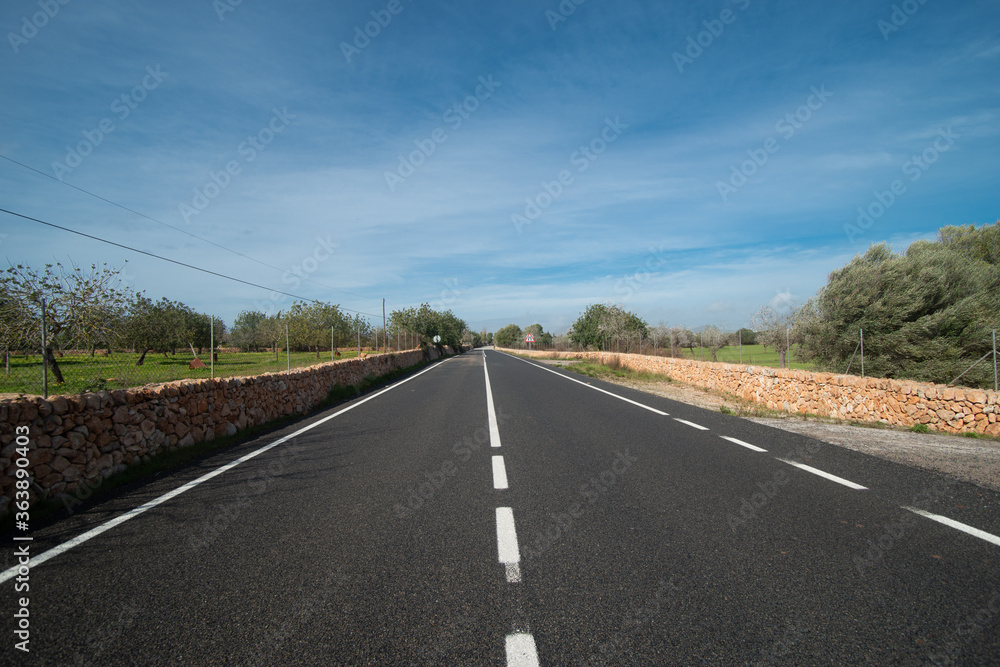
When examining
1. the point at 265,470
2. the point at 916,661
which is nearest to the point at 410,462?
the point at 265,470

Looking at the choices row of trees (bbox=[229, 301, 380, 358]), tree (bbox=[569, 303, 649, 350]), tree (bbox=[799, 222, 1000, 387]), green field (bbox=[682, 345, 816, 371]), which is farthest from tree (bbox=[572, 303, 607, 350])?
tree (bbox=[799, 222, 1000, 387])

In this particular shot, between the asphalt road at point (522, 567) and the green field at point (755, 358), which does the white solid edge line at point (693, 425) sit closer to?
the asphalt road at point (522, 567)

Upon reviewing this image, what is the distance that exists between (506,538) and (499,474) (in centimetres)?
205

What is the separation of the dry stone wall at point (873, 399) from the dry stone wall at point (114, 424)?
1233cm

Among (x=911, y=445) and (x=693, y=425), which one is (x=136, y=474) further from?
(x=911, y=445)

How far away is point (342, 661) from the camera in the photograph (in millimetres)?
2545

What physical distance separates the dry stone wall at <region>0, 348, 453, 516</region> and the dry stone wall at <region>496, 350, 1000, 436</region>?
12.3 metres

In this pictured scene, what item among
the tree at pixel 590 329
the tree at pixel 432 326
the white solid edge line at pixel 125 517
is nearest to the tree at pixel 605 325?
the tree at pixel 590 329

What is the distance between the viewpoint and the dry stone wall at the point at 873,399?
9.04m

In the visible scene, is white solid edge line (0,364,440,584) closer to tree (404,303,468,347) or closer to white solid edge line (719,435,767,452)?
white solid edge line (719,435,767,452)

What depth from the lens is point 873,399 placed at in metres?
10.6

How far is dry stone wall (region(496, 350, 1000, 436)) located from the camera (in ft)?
29.7

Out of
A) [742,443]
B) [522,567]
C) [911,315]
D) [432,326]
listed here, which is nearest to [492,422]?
[742,443]

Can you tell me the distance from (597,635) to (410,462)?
4402 millimetres
